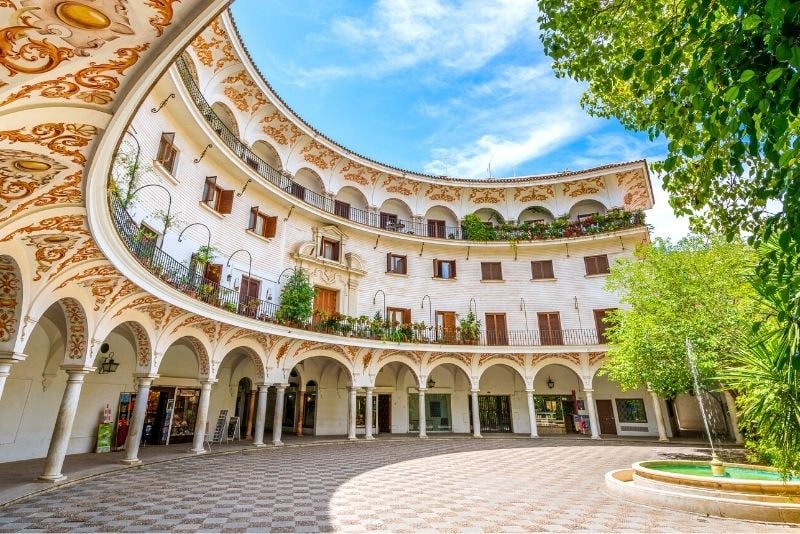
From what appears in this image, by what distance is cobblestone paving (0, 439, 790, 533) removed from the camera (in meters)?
6.12

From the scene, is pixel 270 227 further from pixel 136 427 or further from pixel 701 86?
pixel 701 86

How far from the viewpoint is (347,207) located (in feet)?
69.8

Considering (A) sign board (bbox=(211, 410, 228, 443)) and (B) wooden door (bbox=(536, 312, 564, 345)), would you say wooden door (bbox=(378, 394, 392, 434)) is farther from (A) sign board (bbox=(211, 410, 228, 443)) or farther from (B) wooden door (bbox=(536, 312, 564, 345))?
(B) wooden door (bbox=(536, 312, 564, 345))

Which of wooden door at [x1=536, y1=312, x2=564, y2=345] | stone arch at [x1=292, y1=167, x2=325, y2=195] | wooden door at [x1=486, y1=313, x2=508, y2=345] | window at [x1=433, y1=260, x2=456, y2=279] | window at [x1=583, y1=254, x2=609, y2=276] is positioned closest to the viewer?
stone arch at [x1=292, y1=167, x2=325, y2=195]

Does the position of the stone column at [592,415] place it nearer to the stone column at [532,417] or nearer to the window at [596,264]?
the stone column at [532,417]

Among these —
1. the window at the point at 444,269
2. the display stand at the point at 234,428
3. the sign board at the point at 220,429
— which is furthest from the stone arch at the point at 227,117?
the window at the point at 444,269

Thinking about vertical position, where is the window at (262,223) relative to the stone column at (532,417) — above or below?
above

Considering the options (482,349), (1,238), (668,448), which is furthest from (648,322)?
(1,238)

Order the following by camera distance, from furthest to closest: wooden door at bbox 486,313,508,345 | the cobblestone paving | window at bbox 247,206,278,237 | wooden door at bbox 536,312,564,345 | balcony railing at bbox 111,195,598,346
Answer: wooden door at bbox 486,313,508,345 → wooden door at bbox 536,312,564,345 → window at bbox 247,206,278,237 → balcony railing at bbox 111,195,598,346 → the cobblestone paving

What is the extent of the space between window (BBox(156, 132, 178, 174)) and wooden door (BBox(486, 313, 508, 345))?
16031 mm

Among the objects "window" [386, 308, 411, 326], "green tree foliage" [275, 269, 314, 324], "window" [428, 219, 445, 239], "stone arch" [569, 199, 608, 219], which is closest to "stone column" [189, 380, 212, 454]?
"green tree foliage" [275, 269, 314, 324]

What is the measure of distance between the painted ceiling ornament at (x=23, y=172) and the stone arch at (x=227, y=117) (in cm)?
1118

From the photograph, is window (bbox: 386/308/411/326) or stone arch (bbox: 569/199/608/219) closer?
window (bbox: 386/308/411/326)

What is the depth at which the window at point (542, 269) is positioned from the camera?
73.6ft
